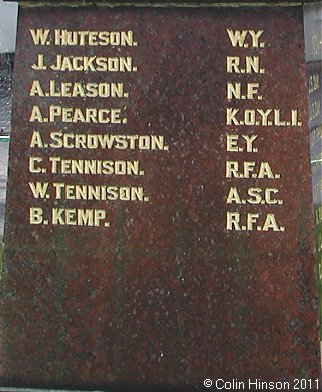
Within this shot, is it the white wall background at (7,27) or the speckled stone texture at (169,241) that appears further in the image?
the white wall background at (7,27)

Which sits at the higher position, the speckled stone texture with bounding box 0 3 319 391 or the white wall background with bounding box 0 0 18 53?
the white wall background with bounding box 0 0 18 53

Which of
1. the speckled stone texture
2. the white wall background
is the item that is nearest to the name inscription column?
the speckled stone texture

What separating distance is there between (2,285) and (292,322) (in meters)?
1.40

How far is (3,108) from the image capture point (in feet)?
33.5

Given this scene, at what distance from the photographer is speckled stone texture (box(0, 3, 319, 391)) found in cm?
312

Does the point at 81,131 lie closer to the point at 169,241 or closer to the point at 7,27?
the point at 169,241

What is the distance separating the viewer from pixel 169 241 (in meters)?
3.18

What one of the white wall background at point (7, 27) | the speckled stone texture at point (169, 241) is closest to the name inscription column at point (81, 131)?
the speckled stone texture at point (169, 241)

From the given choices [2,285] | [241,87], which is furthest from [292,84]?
[2,285]

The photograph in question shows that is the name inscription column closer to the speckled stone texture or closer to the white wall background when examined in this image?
the speckled stone texture

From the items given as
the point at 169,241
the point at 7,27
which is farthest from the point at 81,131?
the point at 7,27

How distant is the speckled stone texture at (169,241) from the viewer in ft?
10.2

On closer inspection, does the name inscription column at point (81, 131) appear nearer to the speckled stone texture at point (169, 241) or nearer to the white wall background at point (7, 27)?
the speckled stone texture at point (169, 241)

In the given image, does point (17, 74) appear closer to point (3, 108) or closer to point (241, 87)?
point (241, 87)
